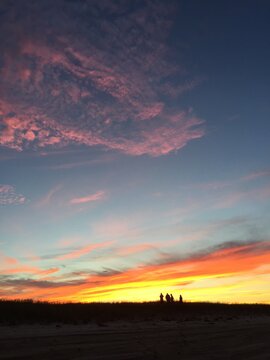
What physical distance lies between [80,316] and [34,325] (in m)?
4.79

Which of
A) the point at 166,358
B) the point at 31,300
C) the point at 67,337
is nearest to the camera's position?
the point at 166,358

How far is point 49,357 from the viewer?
10203 millimetres

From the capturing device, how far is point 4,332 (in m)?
14.6

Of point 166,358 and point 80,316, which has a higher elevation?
point 80,316

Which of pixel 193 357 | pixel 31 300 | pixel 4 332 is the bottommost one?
pixel 193 357

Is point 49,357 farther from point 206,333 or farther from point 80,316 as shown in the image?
point 80,316

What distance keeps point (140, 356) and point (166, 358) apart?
2.30 feet

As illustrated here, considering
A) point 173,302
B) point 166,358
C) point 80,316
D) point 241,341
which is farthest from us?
point 173,302

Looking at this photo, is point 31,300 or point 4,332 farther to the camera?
point 31,300

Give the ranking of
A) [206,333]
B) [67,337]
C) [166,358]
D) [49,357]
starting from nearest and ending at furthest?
[49,357] → [166,358] → [67,337] → [206,333]

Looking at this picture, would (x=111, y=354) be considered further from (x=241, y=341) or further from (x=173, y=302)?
(x=173, y=302)

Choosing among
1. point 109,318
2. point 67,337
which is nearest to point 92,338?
point 67,337

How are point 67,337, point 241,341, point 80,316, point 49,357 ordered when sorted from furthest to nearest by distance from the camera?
point 80,316, point 241,341, point 67,337, point 49,357

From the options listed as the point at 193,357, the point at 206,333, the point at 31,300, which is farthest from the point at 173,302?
the point at 193,357
